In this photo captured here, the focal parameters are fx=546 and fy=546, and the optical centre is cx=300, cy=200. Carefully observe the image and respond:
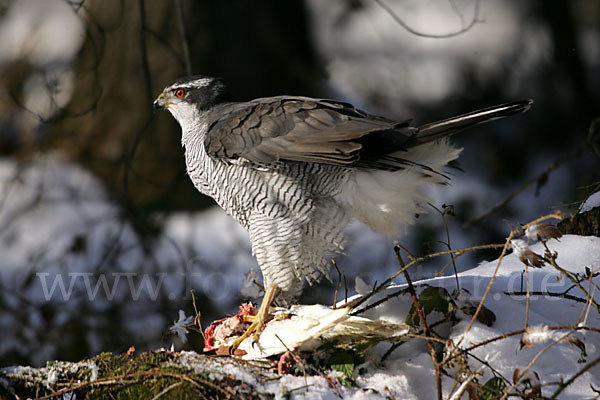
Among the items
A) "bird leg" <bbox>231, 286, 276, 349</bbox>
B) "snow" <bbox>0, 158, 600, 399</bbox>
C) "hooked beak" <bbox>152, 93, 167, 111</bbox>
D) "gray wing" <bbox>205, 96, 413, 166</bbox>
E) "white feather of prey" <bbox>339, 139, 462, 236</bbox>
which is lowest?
"snow" <bbox>0, 158, 600, 399</bbox>

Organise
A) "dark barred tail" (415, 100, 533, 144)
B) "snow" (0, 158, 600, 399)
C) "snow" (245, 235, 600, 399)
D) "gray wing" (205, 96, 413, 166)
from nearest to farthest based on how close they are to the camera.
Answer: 1. "snow" (245, 235, 600, 399)
2. "dark barred tail" (415, 100, 533, 144)
3. "gray wing" (205, 96, 413, 166)
4. "snow" (0, 158, 600, 399)

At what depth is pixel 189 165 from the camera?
2.27m

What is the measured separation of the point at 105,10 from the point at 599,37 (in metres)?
4.71

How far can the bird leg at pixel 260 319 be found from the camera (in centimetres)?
194

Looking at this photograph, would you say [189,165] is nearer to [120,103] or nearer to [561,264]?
[561,264]

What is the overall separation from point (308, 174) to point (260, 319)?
21.9 inches

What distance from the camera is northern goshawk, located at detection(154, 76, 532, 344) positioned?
6.38 feet

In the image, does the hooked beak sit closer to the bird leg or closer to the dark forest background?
the bird leg

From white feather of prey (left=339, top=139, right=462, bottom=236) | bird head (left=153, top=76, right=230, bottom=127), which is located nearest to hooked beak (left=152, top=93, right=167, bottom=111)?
bird head (left=153, top=76, right=230, bottom=127)

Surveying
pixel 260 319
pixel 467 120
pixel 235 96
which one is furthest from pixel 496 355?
pixel 235 96

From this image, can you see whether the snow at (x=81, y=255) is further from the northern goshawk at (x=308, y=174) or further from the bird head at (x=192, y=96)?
the bird head at (x=192, y=96)

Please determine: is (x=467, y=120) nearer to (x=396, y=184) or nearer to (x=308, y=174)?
(x=396, y=184)

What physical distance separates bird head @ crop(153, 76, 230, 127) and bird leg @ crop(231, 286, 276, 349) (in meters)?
0.88

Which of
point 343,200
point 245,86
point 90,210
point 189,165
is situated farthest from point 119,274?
point 343,200
